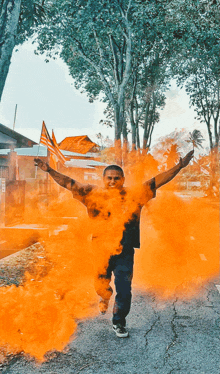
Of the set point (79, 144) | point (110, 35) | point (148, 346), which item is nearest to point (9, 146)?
point (110, 35)

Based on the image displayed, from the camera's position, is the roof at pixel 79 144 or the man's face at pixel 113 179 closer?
the man's face at pixel 113 179

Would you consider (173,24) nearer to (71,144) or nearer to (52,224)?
(52,224)

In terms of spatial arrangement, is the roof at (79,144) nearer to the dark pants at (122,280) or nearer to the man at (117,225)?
the man at (117,225)

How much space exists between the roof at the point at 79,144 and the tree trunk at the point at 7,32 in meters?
69.3

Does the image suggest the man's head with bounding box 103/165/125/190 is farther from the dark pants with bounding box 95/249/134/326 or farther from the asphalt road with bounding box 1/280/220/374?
the asphalt road with bounding box 1/280/220/374

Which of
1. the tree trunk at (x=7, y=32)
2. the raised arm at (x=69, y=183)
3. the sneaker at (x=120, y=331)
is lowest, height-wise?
the sneaker at (x=120, y=331)

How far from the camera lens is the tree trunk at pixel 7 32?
6.66 meters

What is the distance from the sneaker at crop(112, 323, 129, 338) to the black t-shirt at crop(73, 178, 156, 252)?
811 millimetres

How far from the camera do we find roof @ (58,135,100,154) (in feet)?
253

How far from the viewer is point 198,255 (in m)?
8.69

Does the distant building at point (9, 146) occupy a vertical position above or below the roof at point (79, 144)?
below

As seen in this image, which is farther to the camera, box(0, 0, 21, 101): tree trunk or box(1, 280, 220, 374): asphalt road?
box(0, 0, 21, 101): tree trunk

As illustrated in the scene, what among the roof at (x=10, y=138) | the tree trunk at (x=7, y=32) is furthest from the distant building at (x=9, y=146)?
the tree trunk at (x=7, y=32)

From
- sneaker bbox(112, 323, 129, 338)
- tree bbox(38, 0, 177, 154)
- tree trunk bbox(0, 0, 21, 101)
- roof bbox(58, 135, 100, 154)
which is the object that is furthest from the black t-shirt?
roof bbox(58, 135, 100, 154)
